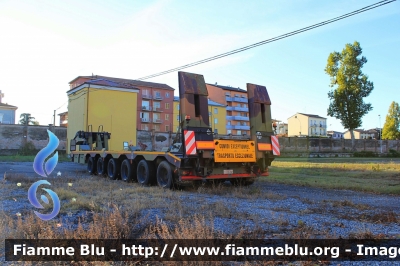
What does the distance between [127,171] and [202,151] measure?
4115mm

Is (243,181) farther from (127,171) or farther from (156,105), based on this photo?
(156,105)


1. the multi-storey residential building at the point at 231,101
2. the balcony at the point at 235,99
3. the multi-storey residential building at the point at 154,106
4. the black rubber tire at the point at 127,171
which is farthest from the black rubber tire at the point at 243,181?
the balcony at the point at 235,99

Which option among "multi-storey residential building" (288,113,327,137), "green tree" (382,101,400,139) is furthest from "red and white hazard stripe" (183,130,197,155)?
"multi-storey residential building" (288,113,327,137)

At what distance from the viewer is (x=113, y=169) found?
545 inches

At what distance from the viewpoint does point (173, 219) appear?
18.6ft

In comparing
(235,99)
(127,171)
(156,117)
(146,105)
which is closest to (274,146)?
(127,171)

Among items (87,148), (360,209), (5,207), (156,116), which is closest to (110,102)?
(87,148)

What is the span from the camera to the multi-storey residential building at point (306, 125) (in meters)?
120

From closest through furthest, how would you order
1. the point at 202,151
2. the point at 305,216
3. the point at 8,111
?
the point at 305,216, the point at 202,151, the point at 8,111

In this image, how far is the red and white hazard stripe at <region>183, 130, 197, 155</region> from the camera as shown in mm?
9773

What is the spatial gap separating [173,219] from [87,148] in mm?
12362

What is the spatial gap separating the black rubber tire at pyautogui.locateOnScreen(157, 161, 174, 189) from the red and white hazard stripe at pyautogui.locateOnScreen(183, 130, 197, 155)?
42.4 inches

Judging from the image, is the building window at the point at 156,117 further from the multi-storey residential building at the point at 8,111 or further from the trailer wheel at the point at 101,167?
the trailer wheel at the point at 101,167

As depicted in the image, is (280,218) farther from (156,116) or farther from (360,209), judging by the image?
(156,116)
